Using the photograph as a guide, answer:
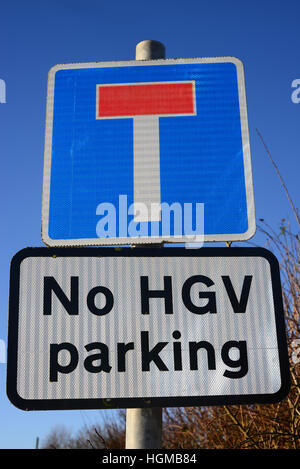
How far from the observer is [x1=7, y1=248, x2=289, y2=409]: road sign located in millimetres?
1159

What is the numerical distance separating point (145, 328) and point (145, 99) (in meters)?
0.70

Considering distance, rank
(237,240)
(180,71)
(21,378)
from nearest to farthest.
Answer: (21,378) → (237,240) → (180,71)

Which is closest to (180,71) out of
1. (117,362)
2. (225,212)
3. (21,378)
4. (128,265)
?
(225,212)

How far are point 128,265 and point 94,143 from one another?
0.41 m

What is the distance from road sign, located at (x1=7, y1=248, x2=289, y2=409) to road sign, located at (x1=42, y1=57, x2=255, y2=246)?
0.10 m

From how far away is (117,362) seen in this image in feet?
3.83

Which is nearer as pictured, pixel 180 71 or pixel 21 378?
pixel 21 378

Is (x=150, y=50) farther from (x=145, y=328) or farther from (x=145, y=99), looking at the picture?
(x=145, y=328)

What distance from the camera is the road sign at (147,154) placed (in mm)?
1347

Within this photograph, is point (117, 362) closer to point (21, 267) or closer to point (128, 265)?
point (128, 265)

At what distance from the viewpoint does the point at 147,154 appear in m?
1.41

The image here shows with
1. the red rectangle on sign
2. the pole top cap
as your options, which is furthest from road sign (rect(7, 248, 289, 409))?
the pole top cap

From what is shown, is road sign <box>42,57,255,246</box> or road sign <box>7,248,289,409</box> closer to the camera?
road sign <box>7,248,289,409</box>

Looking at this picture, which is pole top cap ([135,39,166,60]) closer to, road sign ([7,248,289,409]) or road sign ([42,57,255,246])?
road sign ([42,57,255,246])
